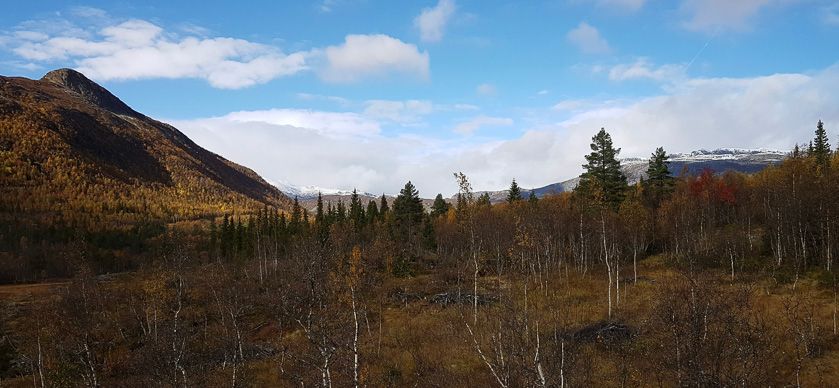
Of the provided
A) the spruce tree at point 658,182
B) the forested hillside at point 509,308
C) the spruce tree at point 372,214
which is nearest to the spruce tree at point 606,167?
the forested hillside at point 509,308

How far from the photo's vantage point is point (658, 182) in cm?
8362

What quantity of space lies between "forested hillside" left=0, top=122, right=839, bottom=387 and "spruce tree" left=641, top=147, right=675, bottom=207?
0.36 meters

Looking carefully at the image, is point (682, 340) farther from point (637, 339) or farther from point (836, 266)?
point (836, 266)

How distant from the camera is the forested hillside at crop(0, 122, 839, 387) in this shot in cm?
2102

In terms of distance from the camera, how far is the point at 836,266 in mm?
50281

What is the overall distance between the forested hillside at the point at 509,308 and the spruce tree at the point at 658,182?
363 mm

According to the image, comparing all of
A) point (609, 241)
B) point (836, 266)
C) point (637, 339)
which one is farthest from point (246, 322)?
point (836, 266)

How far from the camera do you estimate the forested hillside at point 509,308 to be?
68.9 ft

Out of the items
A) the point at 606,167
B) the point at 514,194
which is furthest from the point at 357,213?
the point at 606,167

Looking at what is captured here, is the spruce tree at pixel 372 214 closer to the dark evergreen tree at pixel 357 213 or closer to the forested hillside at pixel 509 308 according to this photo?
the dark evergreen tree at pixel 357 213

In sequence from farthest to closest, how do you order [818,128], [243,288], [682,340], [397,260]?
[818,128], [397,260], [243,288], [682,340]

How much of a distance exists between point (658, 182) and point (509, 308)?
76.6 m

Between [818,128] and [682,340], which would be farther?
[818,128]

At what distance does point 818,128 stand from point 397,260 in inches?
3488
